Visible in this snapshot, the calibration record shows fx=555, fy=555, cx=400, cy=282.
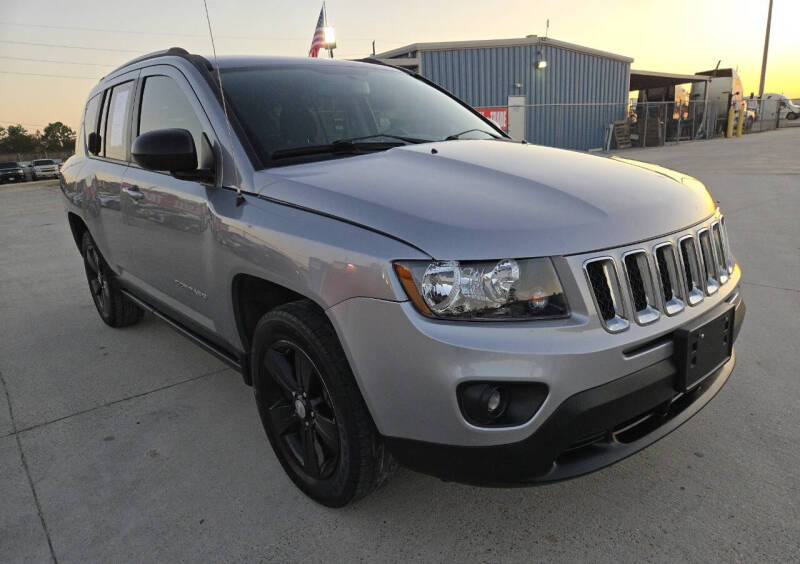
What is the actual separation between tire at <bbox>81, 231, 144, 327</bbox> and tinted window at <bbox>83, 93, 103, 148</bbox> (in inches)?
30.3

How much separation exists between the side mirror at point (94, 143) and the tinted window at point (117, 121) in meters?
0.20

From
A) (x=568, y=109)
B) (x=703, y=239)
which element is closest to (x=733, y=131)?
(x=568, y=109)

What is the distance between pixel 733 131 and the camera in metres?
29.8

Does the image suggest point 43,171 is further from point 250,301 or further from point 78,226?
point 250,301

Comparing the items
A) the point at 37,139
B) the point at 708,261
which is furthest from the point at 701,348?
the point at 37,139

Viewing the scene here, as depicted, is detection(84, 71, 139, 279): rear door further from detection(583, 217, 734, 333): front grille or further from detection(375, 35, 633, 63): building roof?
detection(375, 35, 633, 63): building roof

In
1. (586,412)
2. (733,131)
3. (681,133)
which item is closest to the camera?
(586,412)

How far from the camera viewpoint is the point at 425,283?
1574 millimetres

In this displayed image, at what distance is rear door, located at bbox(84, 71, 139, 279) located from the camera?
3.31 metres

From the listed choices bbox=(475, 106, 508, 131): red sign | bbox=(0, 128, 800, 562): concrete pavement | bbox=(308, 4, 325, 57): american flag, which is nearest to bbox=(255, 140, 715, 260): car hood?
bbox=(0, 128, 800, 562): concrete pavement

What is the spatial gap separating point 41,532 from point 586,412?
205cm

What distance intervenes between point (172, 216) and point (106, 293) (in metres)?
1.97

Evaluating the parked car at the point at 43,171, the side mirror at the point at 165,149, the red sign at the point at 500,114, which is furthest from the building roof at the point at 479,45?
the parked car at the point at 43,171

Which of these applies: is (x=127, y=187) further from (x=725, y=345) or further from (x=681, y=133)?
(x=681, y=133)
